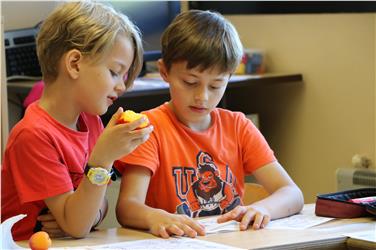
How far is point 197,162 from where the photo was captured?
182cm

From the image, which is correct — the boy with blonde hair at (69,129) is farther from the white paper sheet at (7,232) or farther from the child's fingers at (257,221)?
the child's fingers at (257,221)

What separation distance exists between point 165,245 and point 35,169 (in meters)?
0.32

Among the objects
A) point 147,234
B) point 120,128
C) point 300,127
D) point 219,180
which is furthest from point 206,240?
point 300,127

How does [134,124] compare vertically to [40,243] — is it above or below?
above

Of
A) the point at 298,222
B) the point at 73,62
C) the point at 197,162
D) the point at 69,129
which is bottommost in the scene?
the point at 298,222

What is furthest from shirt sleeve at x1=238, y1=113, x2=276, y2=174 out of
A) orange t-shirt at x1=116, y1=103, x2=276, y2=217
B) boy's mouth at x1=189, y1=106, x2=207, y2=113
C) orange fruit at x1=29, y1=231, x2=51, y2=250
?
orange fruit at x1=29, y1=231, x2=51, y2=250

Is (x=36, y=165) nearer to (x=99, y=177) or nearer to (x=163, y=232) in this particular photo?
(x=99, y=177)

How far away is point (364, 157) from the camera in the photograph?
3.22 metres

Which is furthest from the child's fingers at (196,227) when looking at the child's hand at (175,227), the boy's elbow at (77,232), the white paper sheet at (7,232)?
the white paper sheet at (7,232)

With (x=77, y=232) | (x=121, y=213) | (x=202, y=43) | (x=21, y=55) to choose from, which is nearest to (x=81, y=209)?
(x=77, y=232)

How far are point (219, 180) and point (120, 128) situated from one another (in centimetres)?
46

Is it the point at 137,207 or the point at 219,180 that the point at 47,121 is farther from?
the point at 219,180

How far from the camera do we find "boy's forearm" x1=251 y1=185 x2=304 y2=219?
67.5 inches

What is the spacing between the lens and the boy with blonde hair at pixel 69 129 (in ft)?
4.97
